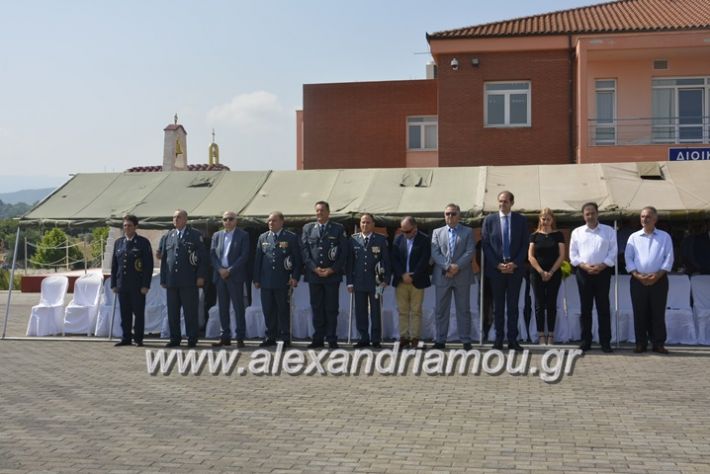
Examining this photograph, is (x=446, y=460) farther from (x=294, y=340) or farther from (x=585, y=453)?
(x=294, y=340)

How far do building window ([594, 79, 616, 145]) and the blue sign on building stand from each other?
2350mm

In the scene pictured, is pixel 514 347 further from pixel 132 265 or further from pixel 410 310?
pixel 132 265

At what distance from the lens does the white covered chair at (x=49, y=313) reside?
599 inches

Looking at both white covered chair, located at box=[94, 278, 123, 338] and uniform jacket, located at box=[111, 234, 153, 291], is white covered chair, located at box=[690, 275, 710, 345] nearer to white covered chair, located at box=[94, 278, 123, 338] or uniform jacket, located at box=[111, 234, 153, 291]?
uniform jacket, located at box=[111, 234, 153, 291]

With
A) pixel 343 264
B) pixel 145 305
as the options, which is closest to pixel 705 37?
pixel 343 264

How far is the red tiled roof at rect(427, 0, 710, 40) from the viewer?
2488cm

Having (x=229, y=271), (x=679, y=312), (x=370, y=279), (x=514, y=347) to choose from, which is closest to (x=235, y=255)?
(x=229, y=271)

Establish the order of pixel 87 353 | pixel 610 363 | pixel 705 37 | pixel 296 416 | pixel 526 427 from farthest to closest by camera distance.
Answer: pixel 705 37 < pixel 87 353 < pixel 610 363 < pixel 296 416 < pixel 526 427

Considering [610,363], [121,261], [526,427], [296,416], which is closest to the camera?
[526,427]

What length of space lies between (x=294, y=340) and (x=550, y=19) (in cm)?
1720

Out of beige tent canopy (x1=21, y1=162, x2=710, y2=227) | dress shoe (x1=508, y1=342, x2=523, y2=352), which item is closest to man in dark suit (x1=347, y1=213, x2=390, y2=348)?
beige tent canopy (x1=21, y1=162, x2=710, y2=227)

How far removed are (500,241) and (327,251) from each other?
2461 mm

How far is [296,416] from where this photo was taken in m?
8.16

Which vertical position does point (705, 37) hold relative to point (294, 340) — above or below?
above
